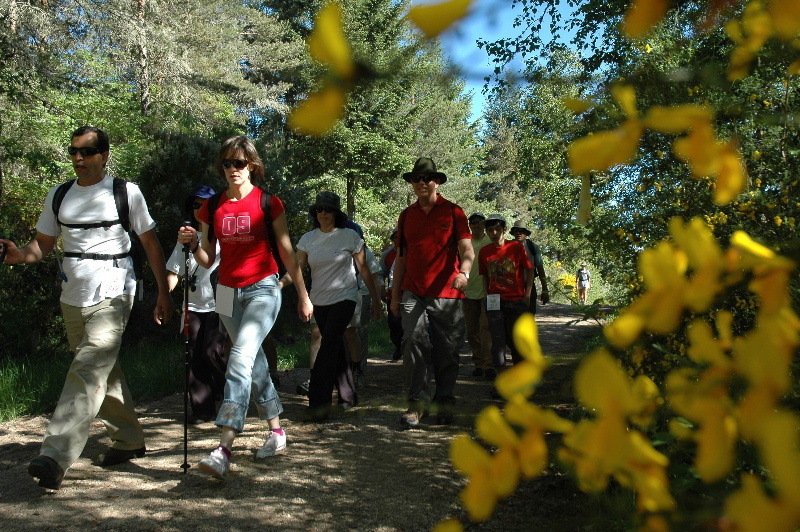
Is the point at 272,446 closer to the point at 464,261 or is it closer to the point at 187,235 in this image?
the point at 187,235

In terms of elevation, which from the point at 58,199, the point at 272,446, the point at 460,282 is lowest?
the point at 272,446

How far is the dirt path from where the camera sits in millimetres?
3857

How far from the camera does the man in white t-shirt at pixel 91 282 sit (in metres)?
4.29

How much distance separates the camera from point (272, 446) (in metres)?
5.03

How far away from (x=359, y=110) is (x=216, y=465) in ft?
8.62

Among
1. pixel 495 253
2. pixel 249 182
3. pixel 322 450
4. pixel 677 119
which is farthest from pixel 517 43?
pixel 677 119

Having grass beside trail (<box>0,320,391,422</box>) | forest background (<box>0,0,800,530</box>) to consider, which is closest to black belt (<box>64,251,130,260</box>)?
forest background (<box>0,0,800,530</box>)

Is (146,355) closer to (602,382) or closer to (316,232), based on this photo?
(316,232)

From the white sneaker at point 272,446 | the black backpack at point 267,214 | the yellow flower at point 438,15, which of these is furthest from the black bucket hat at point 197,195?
the yellow flower at point 438,15

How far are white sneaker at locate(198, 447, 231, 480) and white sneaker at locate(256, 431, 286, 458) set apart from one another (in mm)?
550

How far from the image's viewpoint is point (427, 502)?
163 inches

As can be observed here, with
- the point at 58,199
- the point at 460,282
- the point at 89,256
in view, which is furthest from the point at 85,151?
the point at 460,282

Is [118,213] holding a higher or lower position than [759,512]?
higher

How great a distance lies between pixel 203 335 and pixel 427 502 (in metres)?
2.95
